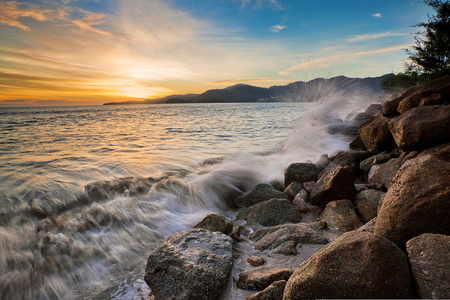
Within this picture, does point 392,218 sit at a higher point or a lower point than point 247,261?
higher

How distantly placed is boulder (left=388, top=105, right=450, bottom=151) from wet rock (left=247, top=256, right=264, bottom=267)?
3.57 metres

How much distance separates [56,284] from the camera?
3.17 m

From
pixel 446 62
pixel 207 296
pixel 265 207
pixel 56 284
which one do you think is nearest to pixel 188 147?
pixel 265 207

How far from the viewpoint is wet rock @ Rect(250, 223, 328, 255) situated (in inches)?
122

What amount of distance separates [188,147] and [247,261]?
960cm

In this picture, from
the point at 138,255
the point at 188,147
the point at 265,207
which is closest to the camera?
the point at 138,255

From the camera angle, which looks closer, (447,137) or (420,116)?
(447,137)

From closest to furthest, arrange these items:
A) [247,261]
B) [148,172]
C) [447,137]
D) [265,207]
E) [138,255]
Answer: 1. [247,261]
2. [138,255]
3. [447,137]
4. [265,207]
5. [148,172]

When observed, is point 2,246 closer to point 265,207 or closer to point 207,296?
point 207,296

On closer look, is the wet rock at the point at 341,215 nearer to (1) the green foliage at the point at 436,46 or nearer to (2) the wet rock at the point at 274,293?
(2) the wet rock at the point at 274,293

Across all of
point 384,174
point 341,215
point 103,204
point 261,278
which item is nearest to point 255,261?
point 261,278

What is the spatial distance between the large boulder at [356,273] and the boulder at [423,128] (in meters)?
3.40

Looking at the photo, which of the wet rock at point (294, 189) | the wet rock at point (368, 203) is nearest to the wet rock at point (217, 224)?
the wet rock at point (294, 189)

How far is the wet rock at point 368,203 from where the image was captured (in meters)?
3.68
